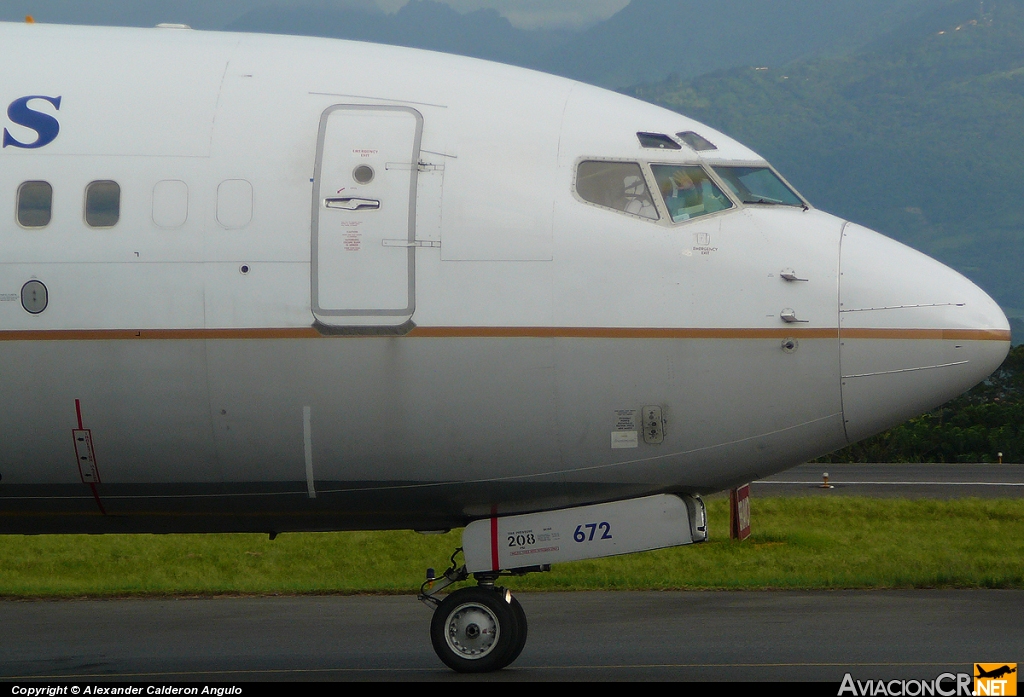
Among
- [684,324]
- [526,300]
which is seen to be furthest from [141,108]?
[684,324]

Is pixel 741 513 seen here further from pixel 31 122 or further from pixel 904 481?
pixel 904 481

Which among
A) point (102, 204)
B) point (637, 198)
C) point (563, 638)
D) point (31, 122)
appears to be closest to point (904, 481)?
point (563, 638)

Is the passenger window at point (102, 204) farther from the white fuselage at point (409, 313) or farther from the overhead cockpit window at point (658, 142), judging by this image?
the overhead cockpit window at point (658, 142)

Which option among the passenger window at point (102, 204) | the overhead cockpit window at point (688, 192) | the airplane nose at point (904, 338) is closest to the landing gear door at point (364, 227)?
the passenger window at point (102, 204)

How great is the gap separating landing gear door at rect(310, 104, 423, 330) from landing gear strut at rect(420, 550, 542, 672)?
228 centimetres

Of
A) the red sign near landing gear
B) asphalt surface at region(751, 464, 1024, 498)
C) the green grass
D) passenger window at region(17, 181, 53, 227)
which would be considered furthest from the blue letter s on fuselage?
asphalt surface at region(751, 464, 1024, 498)

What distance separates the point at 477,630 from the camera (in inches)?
360

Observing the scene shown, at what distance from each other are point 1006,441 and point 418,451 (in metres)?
34.5

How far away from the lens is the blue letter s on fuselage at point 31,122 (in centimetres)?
854

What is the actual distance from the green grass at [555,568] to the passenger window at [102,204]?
855cm

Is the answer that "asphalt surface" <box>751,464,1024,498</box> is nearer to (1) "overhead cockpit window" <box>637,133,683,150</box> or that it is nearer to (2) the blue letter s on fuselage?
(1) "overhead cockpit window" <box>637,133,683,150</box>

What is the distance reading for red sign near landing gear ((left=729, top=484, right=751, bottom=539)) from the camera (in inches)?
340

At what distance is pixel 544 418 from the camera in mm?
8344

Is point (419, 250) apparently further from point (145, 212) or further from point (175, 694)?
point (175, 694)
